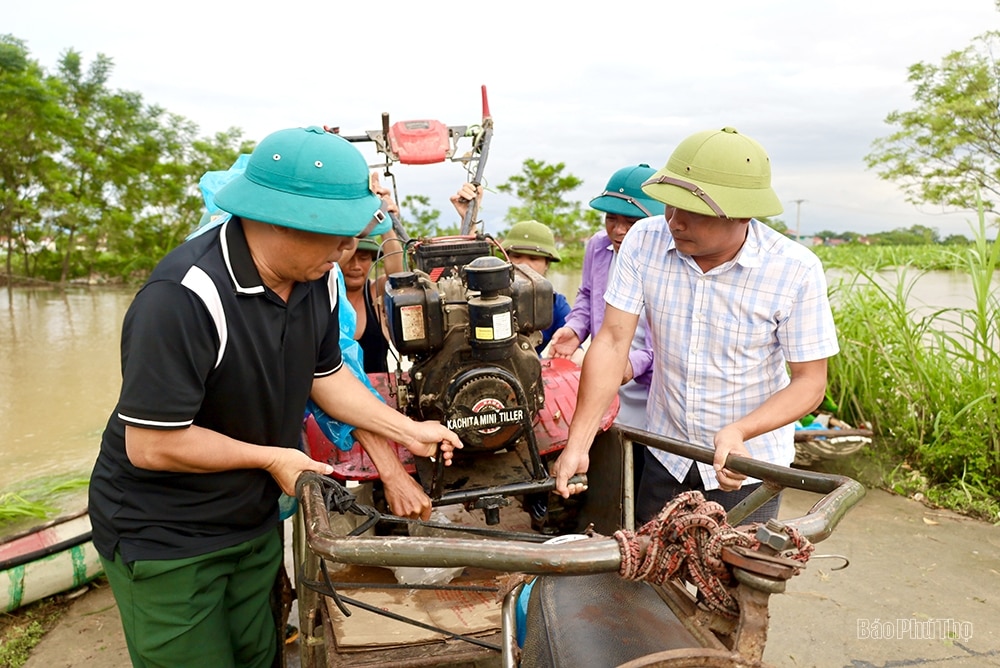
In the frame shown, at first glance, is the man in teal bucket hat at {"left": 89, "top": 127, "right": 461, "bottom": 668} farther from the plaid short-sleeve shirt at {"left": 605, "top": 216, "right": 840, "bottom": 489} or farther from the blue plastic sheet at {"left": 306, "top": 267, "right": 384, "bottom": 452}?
the plaid short-sleeve shirt at {"left": 605, "top": 216, "right": 840, "bottom": 489}

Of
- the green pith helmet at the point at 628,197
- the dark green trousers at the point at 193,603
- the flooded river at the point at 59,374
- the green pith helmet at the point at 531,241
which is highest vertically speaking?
the green pith helmet at the point at 628,197

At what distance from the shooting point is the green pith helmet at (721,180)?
75.8 inches

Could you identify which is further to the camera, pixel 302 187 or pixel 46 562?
pixel 46 562

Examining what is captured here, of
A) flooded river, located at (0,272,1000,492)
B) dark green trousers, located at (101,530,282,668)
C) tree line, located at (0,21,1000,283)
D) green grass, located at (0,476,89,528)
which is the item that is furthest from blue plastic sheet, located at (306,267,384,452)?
tree line, located at (0,21,1000,283)

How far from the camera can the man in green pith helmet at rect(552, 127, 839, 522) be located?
6.47ft

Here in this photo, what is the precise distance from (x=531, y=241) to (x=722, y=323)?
7.72 ft

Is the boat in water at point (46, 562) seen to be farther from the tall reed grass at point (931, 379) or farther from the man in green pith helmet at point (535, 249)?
the tall reed grass at point (931, 379)

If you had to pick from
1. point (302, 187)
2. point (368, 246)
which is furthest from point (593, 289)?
point (302, 187)

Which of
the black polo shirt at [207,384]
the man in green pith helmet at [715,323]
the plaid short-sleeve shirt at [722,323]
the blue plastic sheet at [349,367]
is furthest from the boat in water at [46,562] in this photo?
the plaid short-sleeve shirt at [722,323]

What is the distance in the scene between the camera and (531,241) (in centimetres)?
438

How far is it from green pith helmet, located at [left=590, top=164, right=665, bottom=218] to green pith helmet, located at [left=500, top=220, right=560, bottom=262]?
0.93 metres

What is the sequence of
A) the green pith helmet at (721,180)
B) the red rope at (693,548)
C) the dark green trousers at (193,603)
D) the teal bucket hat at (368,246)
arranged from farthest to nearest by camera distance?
the teal bucket hat at (368,246), the green pith helmet at (721,180), the dark green trousers at (193,603), the red rope at (693,548)

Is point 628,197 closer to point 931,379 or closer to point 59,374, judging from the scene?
point 931,379

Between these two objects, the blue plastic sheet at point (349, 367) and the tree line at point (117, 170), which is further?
the tree line at point (117, 170)
